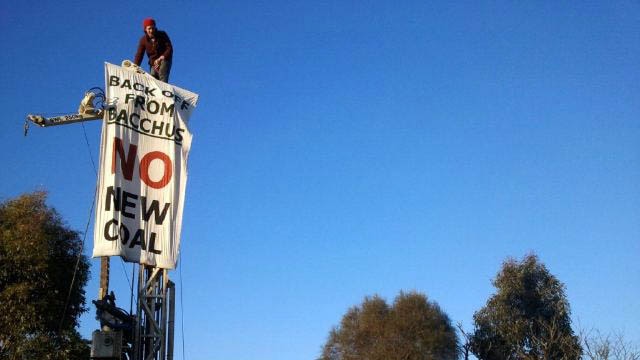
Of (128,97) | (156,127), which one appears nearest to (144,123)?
(156,127)

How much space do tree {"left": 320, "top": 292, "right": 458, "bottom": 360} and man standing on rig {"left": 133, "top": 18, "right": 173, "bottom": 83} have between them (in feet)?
118

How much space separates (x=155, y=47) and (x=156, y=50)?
0.07 m

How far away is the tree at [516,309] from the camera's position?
1609 inches

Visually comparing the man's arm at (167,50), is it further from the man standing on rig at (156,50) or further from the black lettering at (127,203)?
the black lettering at (127,203)

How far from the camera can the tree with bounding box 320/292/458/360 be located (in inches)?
1874

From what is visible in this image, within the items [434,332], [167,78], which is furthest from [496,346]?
[167,78]

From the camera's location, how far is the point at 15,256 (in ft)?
73.2

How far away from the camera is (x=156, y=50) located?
14172mm

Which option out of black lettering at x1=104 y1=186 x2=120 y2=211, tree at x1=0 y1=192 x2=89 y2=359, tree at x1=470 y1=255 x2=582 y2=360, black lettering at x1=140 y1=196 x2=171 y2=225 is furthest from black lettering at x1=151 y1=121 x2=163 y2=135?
tree at x1=470 y1=255 x2=582 y2=360

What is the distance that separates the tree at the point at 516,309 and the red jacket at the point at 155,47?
31.1m

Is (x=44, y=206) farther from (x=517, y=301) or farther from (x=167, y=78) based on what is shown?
(x=517, y=301)

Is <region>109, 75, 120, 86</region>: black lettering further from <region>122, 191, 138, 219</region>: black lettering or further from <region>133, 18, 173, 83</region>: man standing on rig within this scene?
<region>122, 191, 138, 219</region>: black lettering

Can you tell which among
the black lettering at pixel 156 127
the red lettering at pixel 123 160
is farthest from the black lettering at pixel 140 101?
A: the red lettering at pixel 123 160

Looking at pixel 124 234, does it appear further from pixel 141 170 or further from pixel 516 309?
pixel 516 309
